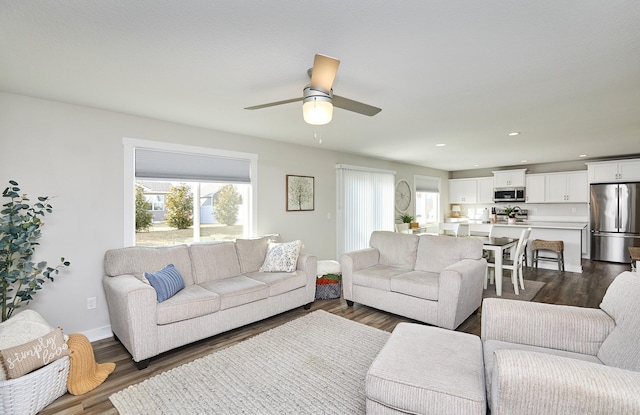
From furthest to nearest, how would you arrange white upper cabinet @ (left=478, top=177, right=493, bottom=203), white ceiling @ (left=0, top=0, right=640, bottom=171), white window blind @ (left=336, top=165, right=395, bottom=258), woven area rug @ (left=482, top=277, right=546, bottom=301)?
white upper cabinet @ (left=478, top=177, right=493, bottom=203), white window blind @ (left=336, top=165, right=395, bottom=258), woven area rug @ (left=482, top=277, right=546, bottom=301), white ceiling @ (left=0, top=0, right=640, bottom=171)

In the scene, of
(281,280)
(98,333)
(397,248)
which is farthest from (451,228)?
(98,333)

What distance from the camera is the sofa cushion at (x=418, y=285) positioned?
Result: 325 centimetres

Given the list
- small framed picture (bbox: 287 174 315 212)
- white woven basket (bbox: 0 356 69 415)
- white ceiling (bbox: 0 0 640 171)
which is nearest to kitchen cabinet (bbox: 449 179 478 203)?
white ceiling (bbox: 0 0 640 171)

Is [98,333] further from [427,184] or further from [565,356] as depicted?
[427,184]

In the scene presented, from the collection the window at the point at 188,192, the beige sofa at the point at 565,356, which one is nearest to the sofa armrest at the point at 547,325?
the beige sofa at the point at 565,356

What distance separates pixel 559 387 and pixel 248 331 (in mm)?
2784

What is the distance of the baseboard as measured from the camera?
3100 millimetres

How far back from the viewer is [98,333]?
3154 millimetres

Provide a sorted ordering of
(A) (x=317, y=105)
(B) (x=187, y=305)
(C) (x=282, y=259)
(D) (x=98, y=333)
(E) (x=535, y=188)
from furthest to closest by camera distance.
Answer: (E) (x=535, y=188) < (C) (x=282, y=259) < (D) (x=98, y=333) < (B) (x=187, y=305) < (A) (x=317, y=105)

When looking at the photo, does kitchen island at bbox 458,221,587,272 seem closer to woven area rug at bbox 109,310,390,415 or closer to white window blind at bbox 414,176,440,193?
white window blind at bbox 414,176,440,193

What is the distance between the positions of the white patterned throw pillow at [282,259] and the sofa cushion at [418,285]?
1.25m

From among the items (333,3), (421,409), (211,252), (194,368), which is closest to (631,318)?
(421,409)

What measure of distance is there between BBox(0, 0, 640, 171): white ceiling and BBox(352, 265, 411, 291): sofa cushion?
6.25 ft

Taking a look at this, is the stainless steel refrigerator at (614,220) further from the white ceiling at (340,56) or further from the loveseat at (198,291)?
the loveseat at (198,291)
